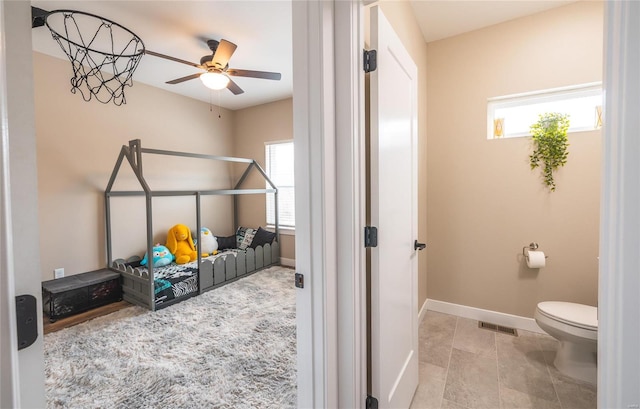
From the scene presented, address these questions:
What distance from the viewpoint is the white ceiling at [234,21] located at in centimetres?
218

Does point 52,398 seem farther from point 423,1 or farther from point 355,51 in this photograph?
point 423,1

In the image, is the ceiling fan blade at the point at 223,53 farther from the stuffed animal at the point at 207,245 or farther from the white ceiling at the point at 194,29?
the stuffed animal at the point at 207,245

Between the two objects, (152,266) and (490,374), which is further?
(152,266)

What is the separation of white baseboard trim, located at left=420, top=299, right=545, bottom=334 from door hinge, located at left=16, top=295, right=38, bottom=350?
9.73ft

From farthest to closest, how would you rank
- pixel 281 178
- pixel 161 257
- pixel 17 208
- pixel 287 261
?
pixel 281 178, pixel 287 261, pixel 161 257, pixel 17 208

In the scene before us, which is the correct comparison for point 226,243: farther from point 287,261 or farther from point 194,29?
point 194,29

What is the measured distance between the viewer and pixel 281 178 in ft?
15.5

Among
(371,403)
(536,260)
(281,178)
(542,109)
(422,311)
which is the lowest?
(422,311)

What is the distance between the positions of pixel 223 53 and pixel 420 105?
1803mm

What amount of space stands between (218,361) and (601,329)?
2.21 meters

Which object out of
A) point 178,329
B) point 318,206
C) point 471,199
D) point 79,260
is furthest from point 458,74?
point 79,260

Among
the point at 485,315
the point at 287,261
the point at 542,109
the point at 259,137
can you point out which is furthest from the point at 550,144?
the point at 259,137

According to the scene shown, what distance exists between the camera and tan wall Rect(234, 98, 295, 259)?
458cm

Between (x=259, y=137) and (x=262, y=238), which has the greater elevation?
(x=259, y=137)
